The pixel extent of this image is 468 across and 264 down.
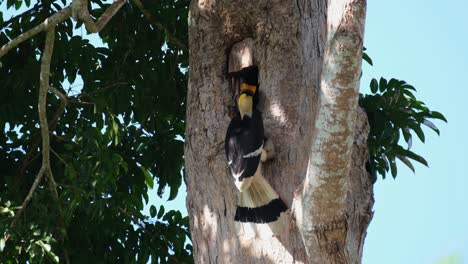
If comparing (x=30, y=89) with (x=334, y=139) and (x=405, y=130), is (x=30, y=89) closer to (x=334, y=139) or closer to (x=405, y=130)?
(x=405, y=130)

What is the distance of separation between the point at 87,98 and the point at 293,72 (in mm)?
1746

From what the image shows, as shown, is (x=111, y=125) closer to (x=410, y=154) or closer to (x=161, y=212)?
(x=161, y=212)

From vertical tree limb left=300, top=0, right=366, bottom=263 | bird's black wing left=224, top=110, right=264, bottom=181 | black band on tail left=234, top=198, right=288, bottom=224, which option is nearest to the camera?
vertical tree limb left=300, top=0, right=366, bottom=263

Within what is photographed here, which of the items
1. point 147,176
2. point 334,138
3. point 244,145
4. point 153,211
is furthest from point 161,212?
point 334,138

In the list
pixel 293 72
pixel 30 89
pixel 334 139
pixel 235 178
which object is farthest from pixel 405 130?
pixel 30 89

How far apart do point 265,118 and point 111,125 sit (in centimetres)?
129

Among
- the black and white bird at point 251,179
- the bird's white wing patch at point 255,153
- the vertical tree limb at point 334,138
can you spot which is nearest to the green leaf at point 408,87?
the black and white bird at point 251,179

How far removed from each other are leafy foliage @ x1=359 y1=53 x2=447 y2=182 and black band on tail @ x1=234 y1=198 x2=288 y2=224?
1.38m

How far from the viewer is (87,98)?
595 centimetres

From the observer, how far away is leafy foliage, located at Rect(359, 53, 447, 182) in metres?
5.60

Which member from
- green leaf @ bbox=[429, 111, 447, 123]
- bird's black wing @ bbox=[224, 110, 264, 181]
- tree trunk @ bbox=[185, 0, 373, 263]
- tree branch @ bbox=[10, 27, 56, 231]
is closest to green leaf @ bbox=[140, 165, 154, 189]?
tree branch @ bbox=[10, 27, 56, 231]

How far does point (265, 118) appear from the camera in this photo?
187 inches

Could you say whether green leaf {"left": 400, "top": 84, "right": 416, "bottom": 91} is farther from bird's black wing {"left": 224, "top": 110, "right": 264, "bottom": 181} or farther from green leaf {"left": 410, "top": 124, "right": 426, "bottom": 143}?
bird's black wing {"left": 224, "top": 110, "right": 264, "bottom": 181}

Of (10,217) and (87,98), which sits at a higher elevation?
(87,98)
